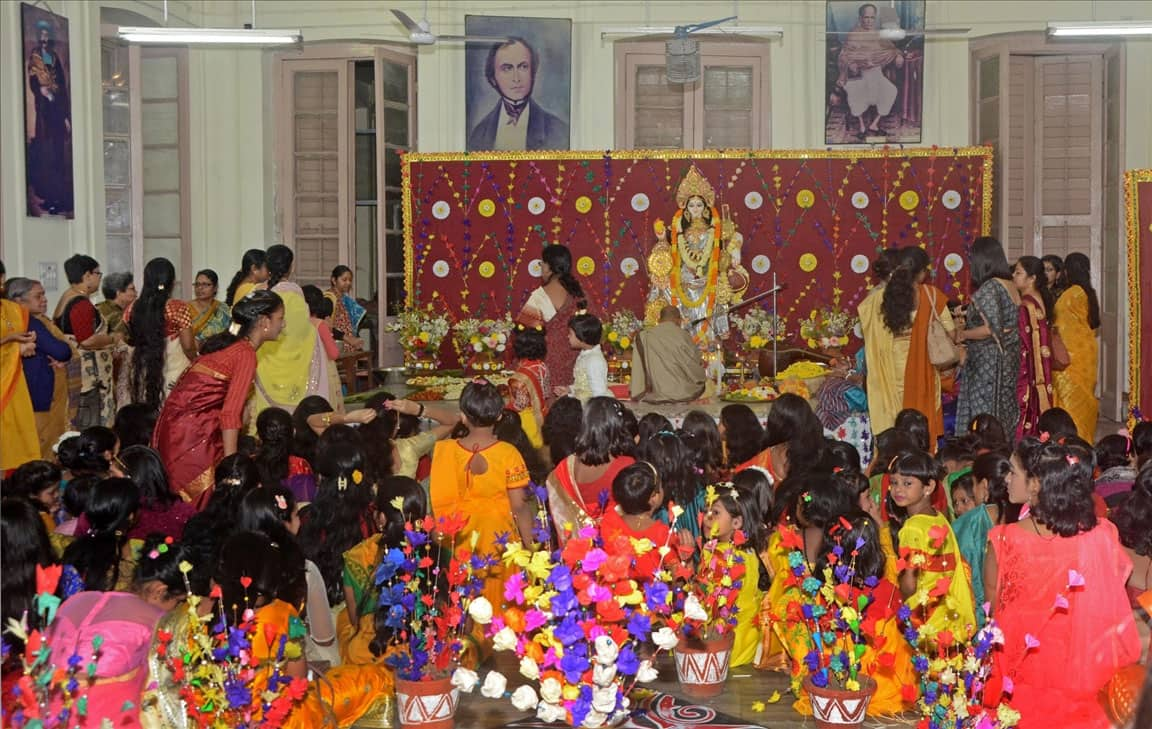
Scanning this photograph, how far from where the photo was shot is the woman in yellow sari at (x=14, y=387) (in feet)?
20.9

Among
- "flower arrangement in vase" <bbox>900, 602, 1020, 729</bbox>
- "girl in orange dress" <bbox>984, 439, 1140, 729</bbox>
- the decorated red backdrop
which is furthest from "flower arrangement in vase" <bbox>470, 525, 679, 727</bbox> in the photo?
the decorated red backdrop

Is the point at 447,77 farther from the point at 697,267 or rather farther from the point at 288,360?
the point at 288,360

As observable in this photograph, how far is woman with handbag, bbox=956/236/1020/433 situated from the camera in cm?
734

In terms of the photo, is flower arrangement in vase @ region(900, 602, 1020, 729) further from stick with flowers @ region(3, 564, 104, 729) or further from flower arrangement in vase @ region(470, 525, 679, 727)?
stick with flowers @ region(3, 564, 104, 729)

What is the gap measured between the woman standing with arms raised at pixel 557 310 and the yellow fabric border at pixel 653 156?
4.24 m

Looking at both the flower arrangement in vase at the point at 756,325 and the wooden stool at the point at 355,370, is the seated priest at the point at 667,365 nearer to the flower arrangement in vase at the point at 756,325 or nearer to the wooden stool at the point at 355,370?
the flower arrangement in vase at the point at 756,325

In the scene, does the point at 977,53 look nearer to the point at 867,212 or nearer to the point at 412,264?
the point at 867,212

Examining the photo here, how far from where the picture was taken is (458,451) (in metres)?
5.09

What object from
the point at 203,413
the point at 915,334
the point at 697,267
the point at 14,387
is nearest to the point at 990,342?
the point at 915,334

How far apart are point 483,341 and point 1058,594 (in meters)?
7.14

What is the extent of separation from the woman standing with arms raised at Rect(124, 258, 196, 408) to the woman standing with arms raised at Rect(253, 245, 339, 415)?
66cm

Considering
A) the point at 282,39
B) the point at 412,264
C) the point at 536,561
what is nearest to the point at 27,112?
the point at 282,39

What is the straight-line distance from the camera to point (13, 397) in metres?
6.46

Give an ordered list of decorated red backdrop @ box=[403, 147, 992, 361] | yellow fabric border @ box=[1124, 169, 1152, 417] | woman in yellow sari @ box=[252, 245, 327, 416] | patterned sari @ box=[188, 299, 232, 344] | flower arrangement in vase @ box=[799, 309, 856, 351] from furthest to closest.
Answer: decorated red backdrop @ box=[403, 147, 992, 361]
flower arrangement in vase @ box=[799, 309, 856, 351]
yellow fabric border @ box=[1124, 169, 1152, 417]
patterned sari @ box=[188, 299, 232, 344]
woman in yellow sari @ box=[252, 245, 327, 416]
